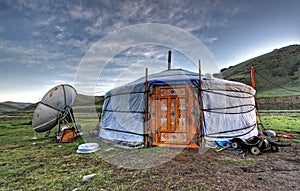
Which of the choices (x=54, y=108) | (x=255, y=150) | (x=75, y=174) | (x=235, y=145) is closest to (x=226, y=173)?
(x=255, y=150)

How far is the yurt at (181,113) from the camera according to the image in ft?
14.0

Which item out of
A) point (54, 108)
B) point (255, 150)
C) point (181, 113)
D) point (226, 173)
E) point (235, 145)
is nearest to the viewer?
point (226, 173)

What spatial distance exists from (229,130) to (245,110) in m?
0.99

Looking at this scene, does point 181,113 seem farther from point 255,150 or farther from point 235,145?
point 255,150

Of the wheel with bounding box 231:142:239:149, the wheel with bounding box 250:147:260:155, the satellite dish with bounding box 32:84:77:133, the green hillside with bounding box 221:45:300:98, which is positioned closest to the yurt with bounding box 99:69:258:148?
the wheel with bounding box 231:142:239:149

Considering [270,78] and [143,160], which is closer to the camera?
[143,160]

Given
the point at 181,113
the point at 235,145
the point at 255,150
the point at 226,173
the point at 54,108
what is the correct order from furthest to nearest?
1. the point at 54,108
2. the point at 181,113
3. the point at 235,145
4. the point at 255,150
5. the point at 226,173

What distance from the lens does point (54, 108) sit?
564 cm

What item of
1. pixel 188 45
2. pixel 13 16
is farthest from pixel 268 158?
pixel 13 16

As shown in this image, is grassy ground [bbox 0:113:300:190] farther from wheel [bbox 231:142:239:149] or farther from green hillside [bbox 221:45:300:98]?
green hillside [bbox 221:45:300:98]

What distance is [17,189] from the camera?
2184 mm

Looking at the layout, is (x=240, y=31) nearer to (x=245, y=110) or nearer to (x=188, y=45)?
(x=188, y=45)

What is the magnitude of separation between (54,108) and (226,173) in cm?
528

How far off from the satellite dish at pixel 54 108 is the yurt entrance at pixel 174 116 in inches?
125
